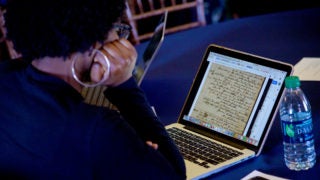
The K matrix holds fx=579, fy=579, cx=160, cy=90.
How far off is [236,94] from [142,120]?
34 cm

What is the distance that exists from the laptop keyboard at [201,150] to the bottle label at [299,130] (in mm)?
142

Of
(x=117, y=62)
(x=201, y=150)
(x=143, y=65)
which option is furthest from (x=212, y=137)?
(x=143, y=65)

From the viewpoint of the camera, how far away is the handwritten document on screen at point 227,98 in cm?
154

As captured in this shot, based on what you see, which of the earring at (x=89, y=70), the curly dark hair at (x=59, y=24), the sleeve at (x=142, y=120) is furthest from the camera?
the sleeve at (x=142, y=120)

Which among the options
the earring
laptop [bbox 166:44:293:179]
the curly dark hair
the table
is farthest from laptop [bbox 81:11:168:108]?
the curly dark hair

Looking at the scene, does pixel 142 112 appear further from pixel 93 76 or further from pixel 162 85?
pixel 162 85

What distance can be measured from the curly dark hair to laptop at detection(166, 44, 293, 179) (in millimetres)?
446

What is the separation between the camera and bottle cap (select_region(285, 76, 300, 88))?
140cm

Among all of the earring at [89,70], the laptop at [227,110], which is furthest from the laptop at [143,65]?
the earring at [89,70]

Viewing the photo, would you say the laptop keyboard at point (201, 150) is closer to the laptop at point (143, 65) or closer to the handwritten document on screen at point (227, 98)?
the handwritten document on screen at point (227, 98)

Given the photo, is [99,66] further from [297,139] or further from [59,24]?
[297,139]

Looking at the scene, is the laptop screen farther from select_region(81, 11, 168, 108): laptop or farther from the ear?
the ear

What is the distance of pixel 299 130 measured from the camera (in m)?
1.40

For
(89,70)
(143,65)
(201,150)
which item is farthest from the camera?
(143,65)
